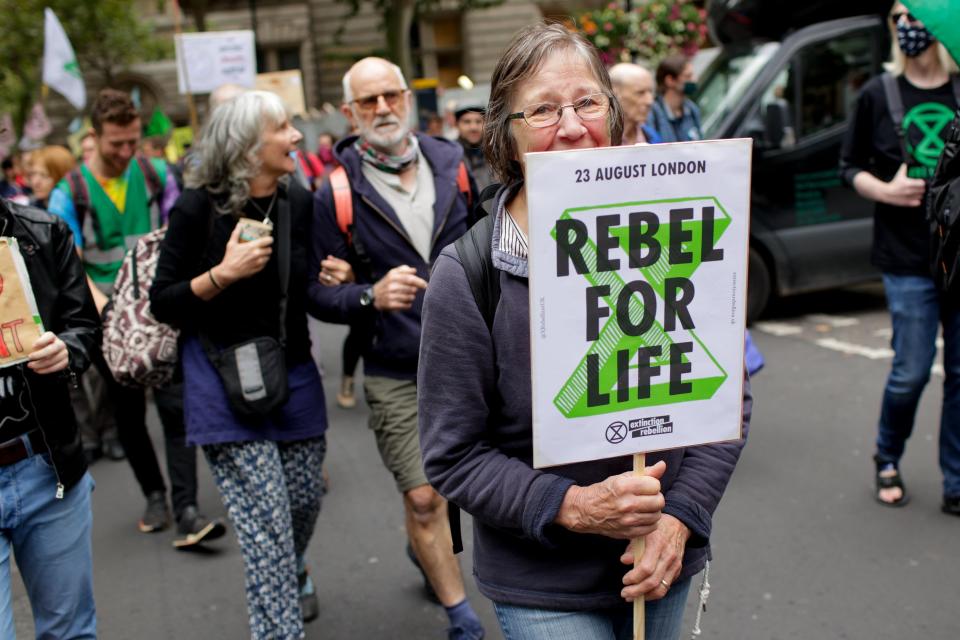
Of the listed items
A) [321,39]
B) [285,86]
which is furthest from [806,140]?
[321,39]

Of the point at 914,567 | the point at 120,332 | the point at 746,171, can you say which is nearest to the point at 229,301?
the point at 120,332

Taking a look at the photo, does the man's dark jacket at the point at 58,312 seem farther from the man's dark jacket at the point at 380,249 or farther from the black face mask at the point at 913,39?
the black face mask at the point at 913,39

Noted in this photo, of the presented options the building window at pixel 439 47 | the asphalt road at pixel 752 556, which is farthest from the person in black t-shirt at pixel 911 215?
the building window at pixel 439 47

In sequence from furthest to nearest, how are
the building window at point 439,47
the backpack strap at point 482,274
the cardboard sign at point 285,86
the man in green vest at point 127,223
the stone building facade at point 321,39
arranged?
the building window at point 439,47 < the stone building facade at point 321,39 < the cardboard sign at point 285,86 < the man in green vest at point 127,223 < the backpack strap at point 482,274

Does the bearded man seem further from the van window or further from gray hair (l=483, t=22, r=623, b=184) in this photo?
the van window

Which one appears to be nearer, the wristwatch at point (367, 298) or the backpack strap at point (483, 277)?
the backpack strap at point (483, 277)

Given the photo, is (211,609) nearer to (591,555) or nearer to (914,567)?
(591,555)

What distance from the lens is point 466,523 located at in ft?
15.1

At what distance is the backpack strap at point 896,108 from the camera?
4.13m

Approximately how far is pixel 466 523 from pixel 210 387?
1721 mm

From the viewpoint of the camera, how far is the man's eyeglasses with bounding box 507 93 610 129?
188 cm

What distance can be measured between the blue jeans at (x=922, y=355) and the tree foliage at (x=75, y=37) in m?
24.3

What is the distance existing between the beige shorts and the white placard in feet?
20.0

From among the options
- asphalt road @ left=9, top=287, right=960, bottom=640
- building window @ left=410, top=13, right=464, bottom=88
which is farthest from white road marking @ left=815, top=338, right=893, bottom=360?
building window @ left=410, top=13, right=464, bottom=88
